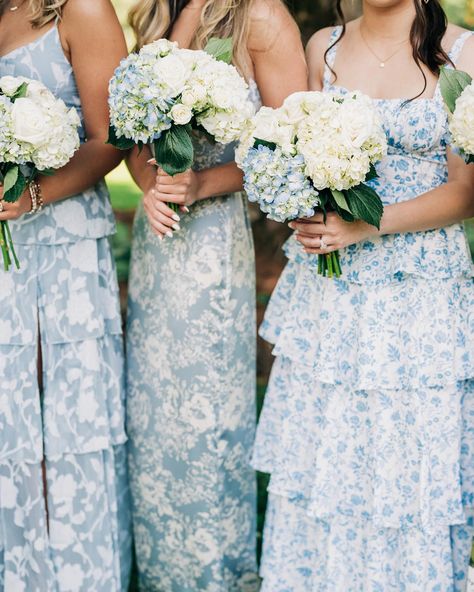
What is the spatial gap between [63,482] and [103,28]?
1.74m

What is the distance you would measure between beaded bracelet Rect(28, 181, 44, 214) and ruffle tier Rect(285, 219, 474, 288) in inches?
44.2

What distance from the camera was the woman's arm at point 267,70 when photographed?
136 inches

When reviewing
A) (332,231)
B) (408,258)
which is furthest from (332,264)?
(408,258)

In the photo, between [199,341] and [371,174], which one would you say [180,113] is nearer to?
[371,174]

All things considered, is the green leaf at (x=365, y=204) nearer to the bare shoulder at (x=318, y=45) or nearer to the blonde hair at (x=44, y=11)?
the bare shoulder at (x=318, y=45)

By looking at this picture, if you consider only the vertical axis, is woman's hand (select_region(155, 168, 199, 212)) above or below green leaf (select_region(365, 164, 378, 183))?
above

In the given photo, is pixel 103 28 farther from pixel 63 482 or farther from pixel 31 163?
pixel 63 482

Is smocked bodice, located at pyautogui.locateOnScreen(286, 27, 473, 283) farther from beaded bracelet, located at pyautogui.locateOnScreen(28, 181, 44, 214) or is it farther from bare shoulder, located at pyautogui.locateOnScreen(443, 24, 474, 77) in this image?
beaded bracelet, located at pyautogui.locateOnScreen(28, 181, 44, 214)

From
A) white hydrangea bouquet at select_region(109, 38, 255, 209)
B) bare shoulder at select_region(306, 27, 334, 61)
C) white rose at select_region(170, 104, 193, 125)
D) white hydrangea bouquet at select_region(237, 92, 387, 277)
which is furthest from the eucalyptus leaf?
bare shoulder at select_region(306, 27, 334, 61)

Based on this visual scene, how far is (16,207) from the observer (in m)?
3.29

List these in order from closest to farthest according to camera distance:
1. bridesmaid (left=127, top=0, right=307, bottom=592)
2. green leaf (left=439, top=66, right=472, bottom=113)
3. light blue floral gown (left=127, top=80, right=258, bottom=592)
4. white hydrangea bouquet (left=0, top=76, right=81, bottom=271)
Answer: green leaf (left=439, top=66, right=472, bottom=113)
white hydrangea bouquet (left=0, top=76, right=81, bottom=271)
bridesmaid (left=127, top=0, right=307, bottom=592)
light blue floral gown (left=127, top=80, right=258, bottom=592)

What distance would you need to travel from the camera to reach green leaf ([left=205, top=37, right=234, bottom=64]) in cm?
318

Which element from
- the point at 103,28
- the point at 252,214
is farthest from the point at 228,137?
the point at 252,214

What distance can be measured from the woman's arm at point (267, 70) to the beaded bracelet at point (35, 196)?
1.37ft
